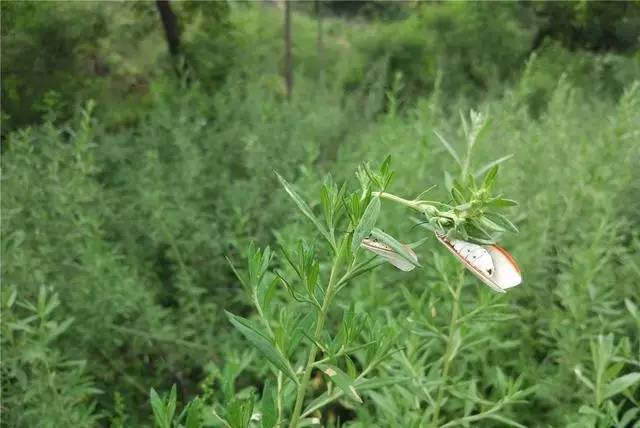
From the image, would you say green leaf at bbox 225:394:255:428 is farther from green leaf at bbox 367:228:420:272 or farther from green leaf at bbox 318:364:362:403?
green leaf at bbox 367:228:420:272

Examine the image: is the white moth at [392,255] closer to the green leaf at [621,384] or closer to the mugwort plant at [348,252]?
→ the mugwort plant at [348,252]

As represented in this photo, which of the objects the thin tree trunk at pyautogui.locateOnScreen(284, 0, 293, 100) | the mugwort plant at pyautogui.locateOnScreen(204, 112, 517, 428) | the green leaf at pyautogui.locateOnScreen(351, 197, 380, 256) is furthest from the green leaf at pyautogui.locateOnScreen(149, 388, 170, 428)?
the thin tree trunk at pyautogui.locateOnScreen(284, 0, 293, 100)

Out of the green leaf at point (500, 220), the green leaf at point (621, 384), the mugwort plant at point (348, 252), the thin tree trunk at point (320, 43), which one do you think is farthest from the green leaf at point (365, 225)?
the thin tree trunk at point (320, 43)

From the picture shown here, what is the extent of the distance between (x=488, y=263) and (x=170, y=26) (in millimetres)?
2788

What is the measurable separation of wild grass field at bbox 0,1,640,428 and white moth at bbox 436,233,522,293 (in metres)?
0.02

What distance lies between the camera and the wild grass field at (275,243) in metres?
0.82

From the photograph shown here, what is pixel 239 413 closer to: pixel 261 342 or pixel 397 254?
pixel 261 342

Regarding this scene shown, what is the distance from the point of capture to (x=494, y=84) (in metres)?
4.16

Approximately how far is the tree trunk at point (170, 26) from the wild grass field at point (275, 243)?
4 cm

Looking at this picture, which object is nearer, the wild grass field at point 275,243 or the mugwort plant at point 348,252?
the mugwort plant at point 348,252

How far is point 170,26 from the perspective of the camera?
3025 mm

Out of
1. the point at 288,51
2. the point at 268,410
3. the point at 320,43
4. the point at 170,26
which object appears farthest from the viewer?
the point at 320,43

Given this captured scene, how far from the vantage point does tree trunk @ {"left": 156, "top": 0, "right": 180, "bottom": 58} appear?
2.95m

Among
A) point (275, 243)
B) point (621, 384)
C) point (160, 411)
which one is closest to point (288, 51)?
point (275, 243)
